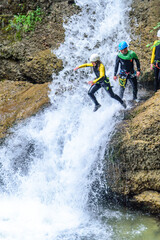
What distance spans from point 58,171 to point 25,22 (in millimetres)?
5786

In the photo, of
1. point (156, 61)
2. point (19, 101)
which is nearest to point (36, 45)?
point (19, 101)

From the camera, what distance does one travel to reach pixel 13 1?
9414mm

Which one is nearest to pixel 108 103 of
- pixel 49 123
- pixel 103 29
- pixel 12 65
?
pixel 49 123

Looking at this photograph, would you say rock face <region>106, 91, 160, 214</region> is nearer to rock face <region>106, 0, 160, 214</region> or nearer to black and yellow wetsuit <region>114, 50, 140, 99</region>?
rock face <region>106, 0, 160, 214</region>

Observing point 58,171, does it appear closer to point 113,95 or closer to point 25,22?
point 113,95

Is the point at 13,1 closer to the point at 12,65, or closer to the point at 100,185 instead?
the point at 12,65

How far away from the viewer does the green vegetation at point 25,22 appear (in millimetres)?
9062

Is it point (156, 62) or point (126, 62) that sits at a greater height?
point (126, 62)

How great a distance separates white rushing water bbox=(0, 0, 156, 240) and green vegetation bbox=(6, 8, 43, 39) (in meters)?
2.81

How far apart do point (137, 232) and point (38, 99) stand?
423 cm

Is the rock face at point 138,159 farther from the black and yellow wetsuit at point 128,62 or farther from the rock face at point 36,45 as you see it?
the rock face at point 36,45

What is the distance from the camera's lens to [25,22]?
359 inches

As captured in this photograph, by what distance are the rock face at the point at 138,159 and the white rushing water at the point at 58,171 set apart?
1.00 ft

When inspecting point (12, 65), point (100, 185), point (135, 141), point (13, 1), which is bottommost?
point (100, 185)
